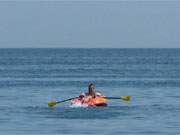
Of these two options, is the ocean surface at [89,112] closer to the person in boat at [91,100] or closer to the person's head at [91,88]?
the person in boat at [91,100]

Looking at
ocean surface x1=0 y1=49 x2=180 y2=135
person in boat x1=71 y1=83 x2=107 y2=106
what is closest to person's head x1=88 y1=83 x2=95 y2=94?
person in boat x1=71 y1=83 x2=107 y2=106

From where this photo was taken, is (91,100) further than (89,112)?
Yes

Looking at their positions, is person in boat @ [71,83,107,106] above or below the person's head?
below

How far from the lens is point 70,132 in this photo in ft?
136

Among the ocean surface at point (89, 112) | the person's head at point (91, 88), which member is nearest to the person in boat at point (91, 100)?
the person's head at point (91, 88)

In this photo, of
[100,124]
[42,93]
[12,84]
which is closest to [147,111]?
[100,124]

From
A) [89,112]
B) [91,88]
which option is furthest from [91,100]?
[89,112]

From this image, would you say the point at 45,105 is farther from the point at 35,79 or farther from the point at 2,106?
the point at 35,79

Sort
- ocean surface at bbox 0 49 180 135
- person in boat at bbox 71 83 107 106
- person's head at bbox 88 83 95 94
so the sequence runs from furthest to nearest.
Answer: person in boat at bbox 71 83 107 106 → person's head at bbox 88 83 95 94 → ocean surface at bbox 0 49 180 135

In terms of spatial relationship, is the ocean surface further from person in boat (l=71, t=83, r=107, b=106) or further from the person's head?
the person's head

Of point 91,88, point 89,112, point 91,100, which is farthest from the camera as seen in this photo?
point 91,100

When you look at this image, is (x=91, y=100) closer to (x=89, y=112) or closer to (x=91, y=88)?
(x=91, y=88)

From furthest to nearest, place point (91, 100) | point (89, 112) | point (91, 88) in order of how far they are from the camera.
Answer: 1. point (91, 100)
2. point (91, 88)
3. point (89, 112)

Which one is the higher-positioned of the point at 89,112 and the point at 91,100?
the point at 91,100
